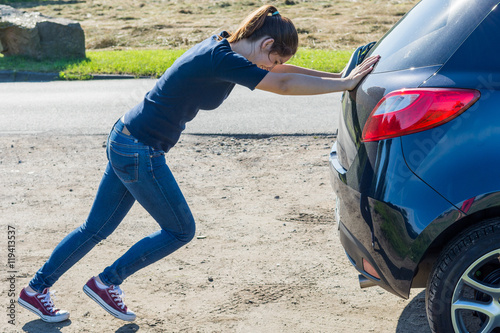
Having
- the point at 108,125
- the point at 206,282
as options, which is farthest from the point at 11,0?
the point at 206,282

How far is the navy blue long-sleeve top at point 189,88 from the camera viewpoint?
2.86 m

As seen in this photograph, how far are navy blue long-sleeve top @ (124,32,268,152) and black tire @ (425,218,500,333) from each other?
1151 mm

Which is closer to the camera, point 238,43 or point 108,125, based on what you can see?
point 238,43

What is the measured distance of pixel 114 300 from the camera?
11.3ft

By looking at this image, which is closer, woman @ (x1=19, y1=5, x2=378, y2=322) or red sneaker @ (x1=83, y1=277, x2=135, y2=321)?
woman @ (x1=19, y1=5, x2=378, y2=322)

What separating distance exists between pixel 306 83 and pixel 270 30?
0.31 metres

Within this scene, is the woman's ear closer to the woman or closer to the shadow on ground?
the woman

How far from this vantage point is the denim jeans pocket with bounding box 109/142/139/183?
3201 mm

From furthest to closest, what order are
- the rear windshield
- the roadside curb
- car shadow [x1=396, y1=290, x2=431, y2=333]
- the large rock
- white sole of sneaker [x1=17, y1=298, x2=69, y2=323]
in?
the large rock, the roadside curb, white sole of sneaker [x1=17, y1=298, x2=69, y2=323], car shadow [x1=396, y1=290, x2=431, y2=333], the rear windshield

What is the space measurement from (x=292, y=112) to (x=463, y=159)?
6176mm

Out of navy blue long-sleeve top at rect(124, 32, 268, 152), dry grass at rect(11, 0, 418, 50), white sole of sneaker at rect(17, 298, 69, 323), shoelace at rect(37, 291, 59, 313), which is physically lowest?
dry grass at rect(11, 0, 418, 50)

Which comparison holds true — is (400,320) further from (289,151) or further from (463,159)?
(289,151)

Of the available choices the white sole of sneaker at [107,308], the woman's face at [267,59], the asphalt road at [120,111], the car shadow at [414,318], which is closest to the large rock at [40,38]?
the asphalt road at [120,111]

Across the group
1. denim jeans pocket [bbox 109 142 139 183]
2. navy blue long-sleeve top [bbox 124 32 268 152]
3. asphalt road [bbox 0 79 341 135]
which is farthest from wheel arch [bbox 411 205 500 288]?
asphalt road [bbox 0 79 341 135]
